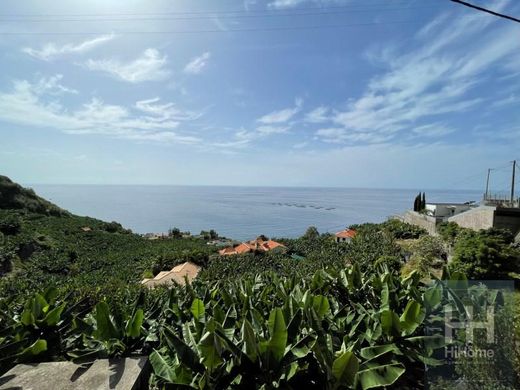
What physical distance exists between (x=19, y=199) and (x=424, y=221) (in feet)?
243

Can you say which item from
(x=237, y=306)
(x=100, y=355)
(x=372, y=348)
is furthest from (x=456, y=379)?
(x=100, y=355)

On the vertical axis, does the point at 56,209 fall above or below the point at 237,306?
below

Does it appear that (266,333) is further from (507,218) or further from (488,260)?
(507,218)

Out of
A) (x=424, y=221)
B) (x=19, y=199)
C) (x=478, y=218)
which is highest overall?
(x=478, y=218)

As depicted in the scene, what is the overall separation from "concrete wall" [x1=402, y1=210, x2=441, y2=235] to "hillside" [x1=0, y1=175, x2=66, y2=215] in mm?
70549

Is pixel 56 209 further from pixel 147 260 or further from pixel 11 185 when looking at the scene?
pixel 147 260

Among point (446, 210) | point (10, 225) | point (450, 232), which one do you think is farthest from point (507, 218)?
point (10, 225)

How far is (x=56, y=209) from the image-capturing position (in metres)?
68.6

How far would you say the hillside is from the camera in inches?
2339

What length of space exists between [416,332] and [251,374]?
2208 mm

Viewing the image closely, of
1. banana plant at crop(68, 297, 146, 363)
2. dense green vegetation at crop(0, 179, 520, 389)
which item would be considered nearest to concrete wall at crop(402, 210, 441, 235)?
dense green vegetation at crop(0, 179, 520, 389)

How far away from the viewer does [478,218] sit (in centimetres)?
1877

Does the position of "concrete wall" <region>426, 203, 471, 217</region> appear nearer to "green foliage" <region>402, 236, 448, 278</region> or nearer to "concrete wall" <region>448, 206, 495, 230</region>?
"concrete wall" <region>448, 206, 495, 230</region>

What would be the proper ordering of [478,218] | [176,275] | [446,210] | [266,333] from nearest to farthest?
[266,333]
[478,218]
[176,275]
[446,210]
